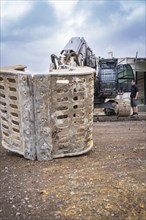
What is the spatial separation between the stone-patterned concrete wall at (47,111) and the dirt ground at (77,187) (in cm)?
27

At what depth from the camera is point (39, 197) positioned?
5.26 meters

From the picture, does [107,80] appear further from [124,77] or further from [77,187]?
[77,187]

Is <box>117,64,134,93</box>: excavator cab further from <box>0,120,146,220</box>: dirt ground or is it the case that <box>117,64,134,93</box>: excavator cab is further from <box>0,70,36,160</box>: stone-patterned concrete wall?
<box>0,70,36,160</box>: stone-patterned concrete wall

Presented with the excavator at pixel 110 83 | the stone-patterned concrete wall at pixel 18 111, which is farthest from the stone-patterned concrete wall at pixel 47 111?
the excavator at pixel 110 83

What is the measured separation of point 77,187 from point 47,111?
169 cm

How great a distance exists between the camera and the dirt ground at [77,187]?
15.8 feet

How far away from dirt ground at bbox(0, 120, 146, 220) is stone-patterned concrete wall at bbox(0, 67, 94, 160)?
10.6 inches

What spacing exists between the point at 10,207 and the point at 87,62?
9.87 meters

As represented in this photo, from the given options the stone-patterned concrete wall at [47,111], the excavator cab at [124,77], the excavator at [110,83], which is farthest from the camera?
the excavator cab at [124,77]

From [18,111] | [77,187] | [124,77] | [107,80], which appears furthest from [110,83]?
[77,187]

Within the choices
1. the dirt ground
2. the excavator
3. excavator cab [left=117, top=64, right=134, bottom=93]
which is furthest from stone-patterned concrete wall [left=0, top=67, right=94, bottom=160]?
excavator cab [left=117, top=64, right=134, bottom=93]

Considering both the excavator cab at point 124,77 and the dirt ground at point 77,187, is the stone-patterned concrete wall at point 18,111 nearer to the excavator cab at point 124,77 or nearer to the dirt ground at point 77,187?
the dirt ground at point 77,187

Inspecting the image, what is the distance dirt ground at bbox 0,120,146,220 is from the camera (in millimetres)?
4801

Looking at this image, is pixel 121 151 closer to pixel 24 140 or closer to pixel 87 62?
pixel 24 140
